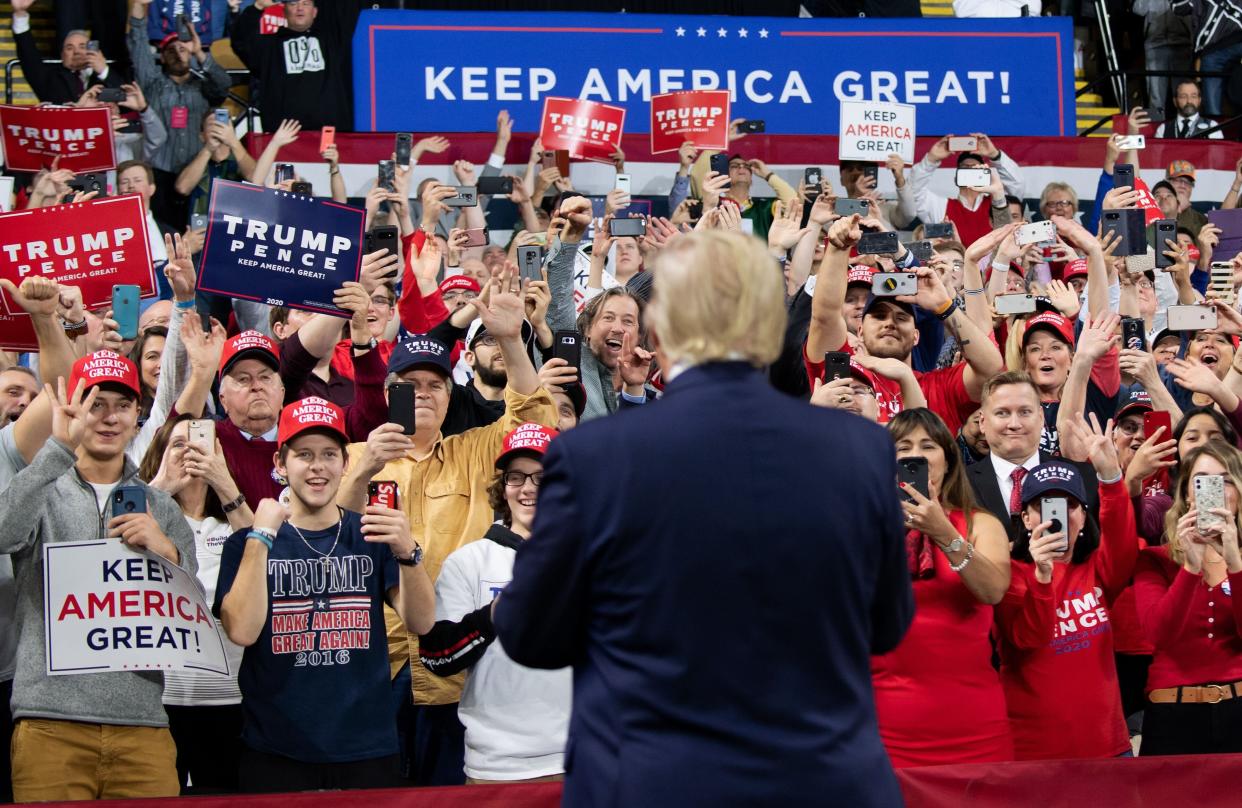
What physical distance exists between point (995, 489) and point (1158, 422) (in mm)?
807

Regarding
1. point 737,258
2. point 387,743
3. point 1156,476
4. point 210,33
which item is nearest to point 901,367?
point 1156,476

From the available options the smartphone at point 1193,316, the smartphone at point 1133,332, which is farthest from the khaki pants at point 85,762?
the smartphone at point 1193,316


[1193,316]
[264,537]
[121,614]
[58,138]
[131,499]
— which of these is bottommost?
[121,614]

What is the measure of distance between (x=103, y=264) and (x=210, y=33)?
646 cm

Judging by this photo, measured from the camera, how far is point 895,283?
587cm

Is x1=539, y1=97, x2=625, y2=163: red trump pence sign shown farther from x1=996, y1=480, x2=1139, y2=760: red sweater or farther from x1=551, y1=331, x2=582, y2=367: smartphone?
x1=996, y1=480, x2=1139, y2=760: red sweater

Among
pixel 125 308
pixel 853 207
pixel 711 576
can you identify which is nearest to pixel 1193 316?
pixel 853 207

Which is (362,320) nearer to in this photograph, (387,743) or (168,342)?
(168,342)

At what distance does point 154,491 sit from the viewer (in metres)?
4.73

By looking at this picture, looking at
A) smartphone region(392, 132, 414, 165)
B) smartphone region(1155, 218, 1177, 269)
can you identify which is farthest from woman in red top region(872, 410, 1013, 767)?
smartphone region(392, 132, 414, 165)

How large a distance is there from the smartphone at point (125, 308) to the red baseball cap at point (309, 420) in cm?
114

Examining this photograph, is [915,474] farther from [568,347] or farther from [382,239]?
[382,239]

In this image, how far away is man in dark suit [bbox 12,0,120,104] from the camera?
10.7 metres

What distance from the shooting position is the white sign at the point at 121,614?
446cm
